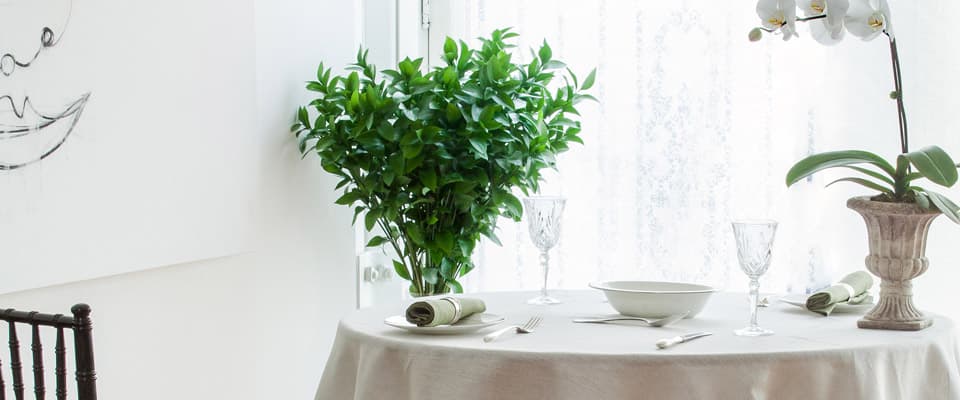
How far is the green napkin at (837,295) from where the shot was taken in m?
1.89

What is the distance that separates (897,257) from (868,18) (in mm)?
452

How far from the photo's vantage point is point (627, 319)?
72.6 inches

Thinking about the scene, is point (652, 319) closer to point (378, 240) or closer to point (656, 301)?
point (656, 301)

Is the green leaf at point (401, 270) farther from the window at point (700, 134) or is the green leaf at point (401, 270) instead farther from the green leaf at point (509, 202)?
the window at point (700, 134)

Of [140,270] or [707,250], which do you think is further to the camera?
[707,250]

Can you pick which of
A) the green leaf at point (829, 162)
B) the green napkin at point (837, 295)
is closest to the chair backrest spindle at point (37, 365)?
the green leaf at point (829, 162)

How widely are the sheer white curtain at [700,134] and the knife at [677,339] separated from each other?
1794 millimetres

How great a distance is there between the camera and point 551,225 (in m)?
2.02

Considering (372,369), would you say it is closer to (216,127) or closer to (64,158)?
(64,158)

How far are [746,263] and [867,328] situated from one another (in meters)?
0.28

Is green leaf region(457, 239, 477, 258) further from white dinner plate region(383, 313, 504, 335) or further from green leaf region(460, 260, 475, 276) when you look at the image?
white dinner plate region(383, 313, 504, 335)

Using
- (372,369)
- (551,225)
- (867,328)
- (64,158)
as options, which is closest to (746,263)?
(867,328)

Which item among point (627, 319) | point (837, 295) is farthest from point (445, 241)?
point (837, 295)

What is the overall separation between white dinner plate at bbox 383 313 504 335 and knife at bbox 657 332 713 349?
342mm
